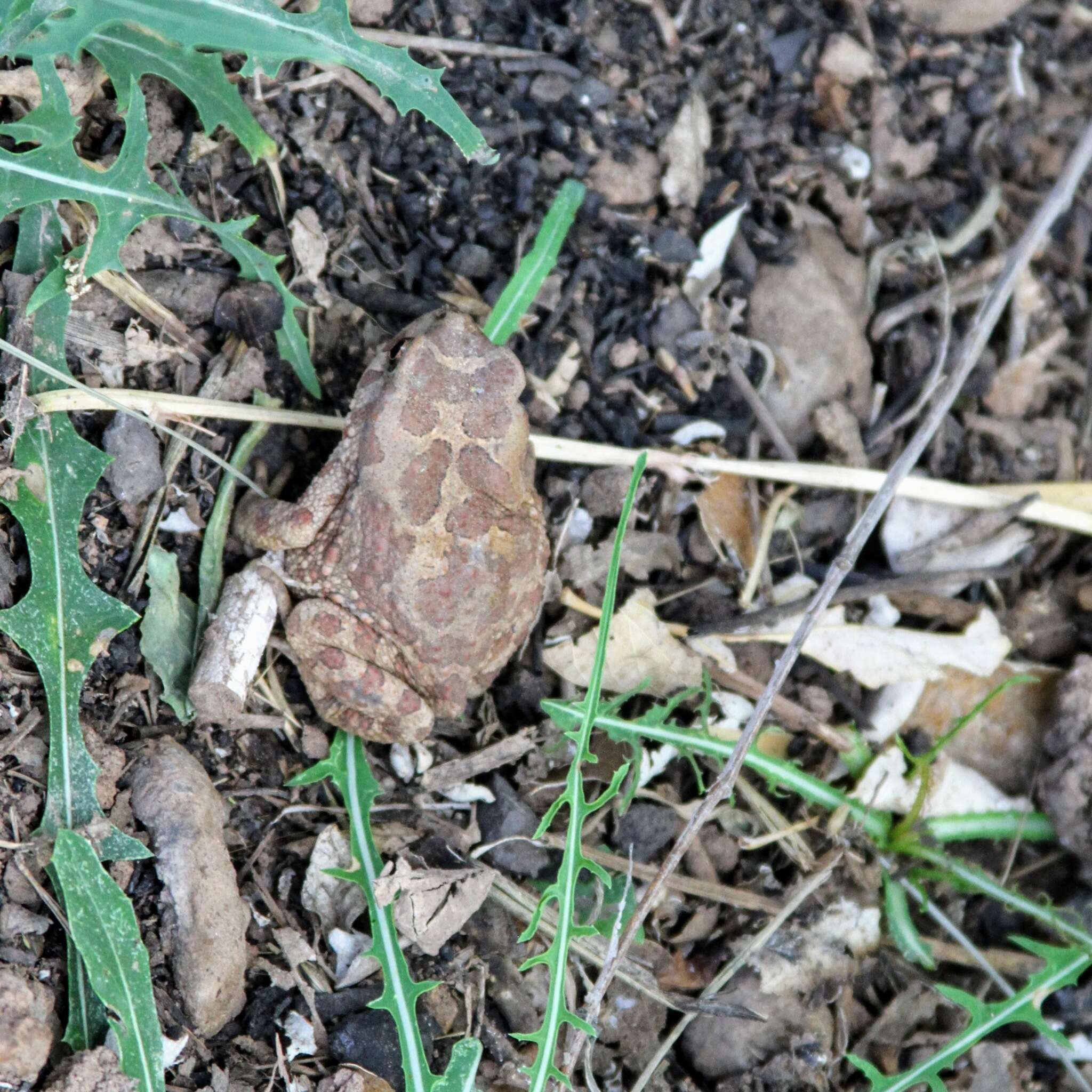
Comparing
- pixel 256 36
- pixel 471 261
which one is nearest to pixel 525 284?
pixel 471 261

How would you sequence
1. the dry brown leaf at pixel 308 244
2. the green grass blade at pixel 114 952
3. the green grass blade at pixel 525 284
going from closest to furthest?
the green grass blade at pixel 114 952 < the dry brown leaf at pixel 308 244 < the green grass blade at pixel 525 284

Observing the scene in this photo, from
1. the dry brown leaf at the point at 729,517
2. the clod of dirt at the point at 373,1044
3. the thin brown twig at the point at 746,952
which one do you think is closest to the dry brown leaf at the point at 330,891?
the clod of dirt at the point at 373,1044

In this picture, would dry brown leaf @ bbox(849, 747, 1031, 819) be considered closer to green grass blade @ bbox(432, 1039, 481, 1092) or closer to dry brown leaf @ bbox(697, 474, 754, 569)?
dry brown leaf @ bbox(697, 474, 754, 569)

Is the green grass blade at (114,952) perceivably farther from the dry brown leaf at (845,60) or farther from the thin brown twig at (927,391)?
the dry brown leaf at (845,60)

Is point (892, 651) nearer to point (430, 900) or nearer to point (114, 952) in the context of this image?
point (430, 900)

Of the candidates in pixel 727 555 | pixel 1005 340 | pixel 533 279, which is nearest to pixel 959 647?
pixel 727 555

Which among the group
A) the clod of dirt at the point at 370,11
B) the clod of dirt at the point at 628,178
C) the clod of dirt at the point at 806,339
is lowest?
the clod of dirt at the point at 806,339
